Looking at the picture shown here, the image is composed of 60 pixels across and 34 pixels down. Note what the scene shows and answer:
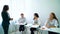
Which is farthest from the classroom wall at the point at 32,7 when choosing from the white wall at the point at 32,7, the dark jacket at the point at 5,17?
the dark jacket at the point at 5,17

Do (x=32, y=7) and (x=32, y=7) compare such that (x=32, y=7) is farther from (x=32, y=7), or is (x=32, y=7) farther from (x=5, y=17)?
(x=5, y=17)

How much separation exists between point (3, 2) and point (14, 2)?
658mm

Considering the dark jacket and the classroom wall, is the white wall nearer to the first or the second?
the classroom wall

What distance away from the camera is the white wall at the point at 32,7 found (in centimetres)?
587

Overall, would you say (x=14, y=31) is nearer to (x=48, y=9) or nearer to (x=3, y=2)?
(x=3, y=2)

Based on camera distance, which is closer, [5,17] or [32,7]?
[5,17]

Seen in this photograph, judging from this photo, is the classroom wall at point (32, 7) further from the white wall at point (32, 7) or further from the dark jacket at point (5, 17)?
the dark jacket at point (5, 17)

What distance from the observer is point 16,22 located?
623cm

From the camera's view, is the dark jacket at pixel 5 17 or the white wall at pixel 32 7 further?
the white wall at pixel 32 7

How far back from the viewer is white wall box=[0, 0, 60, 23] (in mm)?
5872

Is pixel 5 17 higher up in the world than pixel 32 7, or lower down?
lower down

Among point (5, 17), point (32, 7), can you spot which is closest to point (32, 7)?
point (32, 7)

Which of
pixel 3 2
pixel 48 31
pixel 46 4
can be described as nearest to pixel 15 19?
pixel 3 2

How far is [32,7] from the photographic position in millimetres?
6426
